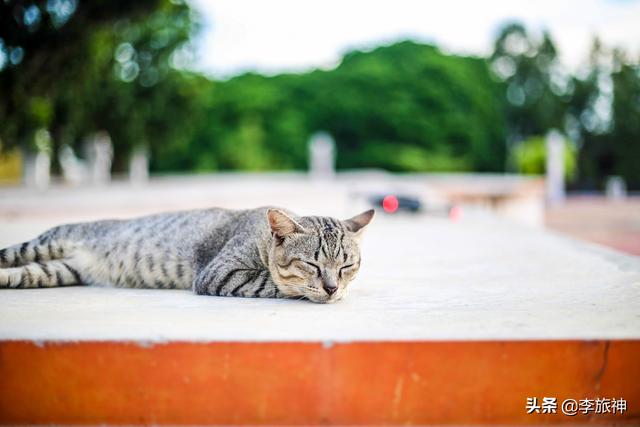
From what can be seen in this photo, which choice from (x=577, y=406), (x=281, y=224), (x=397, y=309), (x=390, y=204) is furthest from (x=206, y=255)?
(x=390, y=204)

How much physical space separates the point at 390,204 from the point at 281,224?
820 centimetres

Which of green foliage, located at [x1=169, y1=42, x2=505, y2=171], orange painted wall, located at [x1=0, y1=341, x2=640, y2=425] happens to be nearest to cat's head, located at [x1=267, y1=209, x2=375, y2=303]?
orange painted wall, located at [x1=0, y1=341, x2=640, y2=425]

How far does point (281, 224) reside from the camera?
307cm

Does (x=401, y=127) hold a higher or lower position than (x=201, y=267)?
higher

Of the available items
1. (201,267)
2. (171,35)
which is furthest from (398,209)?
(171,35)

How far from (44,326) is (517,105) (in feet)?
124

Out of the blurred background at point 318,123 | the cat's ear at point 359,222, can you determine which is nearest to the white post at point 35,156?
the blurred background at point 318,123

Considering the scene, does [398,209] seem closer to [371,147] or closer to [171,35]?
[171,35]

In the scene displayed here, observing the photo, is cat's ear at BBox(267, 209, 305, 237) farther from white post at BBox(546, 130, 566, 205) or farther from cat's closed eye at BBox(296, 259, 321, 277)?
white post at BBox(546, 130, 566, 205)

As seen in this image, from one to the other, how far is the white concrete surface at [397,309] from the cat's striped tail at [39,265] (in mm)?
132

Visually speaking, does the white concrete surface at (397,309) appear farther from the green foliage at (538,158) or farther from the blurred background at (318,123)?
the green foliage at (538,158)

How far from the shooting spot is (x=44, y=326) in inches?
90.4

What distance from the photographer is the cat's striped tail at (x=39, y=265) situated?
3354 millimetres

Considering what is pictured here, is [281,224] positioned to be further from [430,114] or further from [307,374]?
[430,114]
